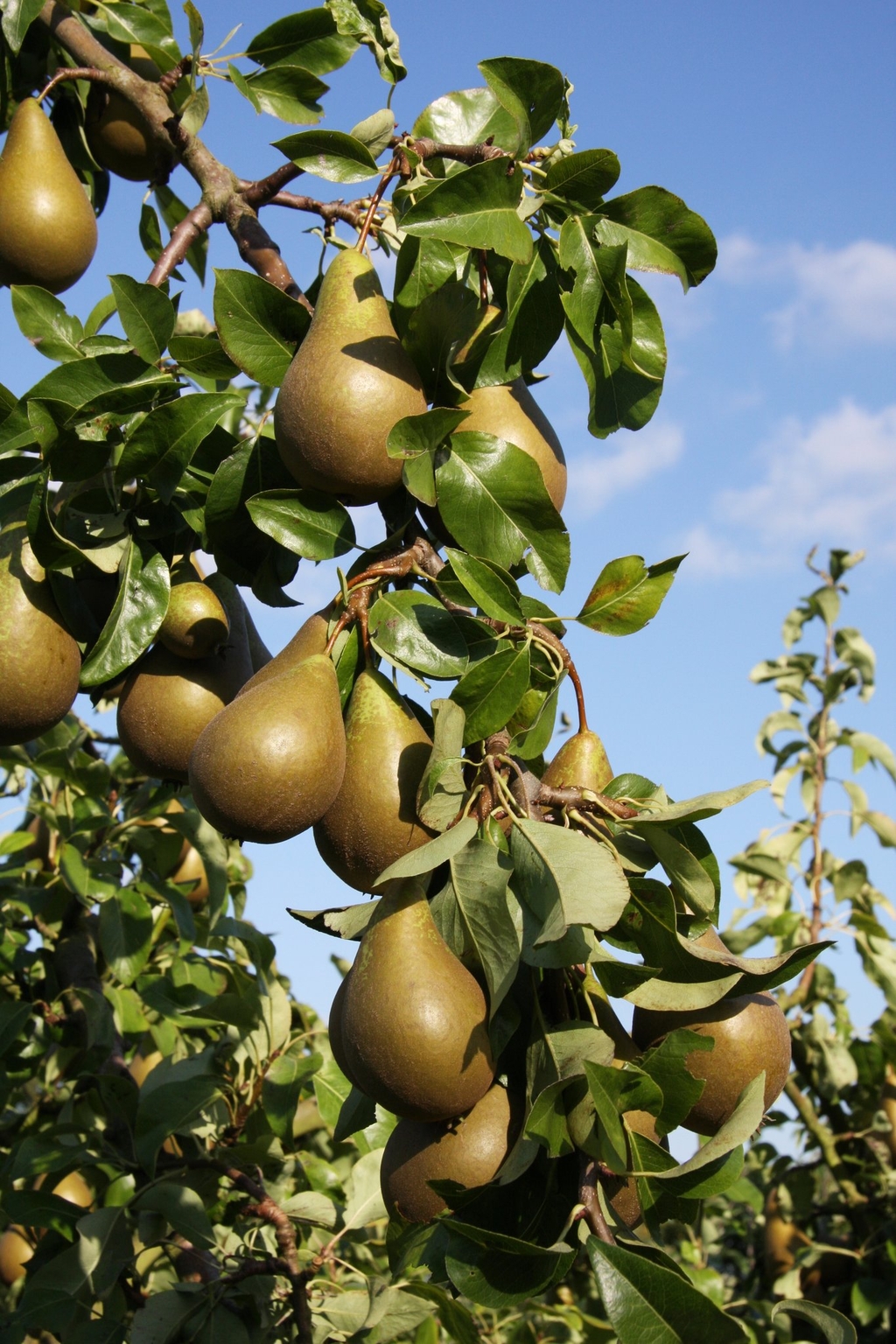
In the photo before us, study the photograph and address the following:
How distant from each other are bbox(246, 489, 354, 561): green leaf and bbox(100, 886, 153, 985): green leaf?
5.16 feet

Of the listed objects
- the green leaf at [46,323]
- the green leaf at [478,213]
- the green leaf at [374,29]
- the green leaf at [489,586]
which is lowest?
the green leaf at [489,586]

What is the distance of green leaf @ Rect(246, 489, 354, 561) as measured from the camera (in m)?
1.39

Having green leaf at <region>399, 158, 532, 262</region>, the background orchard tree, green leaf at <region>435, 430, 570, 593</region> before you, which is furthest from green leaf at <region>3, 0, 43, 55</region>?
green leaf at <region>435, 430, 570, 593</region>

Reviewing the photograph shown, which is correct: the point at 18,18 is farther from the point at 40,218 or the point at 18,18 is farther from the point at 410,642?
the point at 410,642

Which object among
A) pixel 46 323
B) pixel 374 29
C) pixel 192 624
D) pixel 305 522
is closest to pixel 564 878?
pixel 305 522

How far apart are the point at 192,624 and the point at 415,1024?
2.10ft

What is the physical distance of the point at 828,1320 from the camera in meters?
1.12

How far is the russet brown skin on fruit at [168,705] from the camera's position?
1.51 metres

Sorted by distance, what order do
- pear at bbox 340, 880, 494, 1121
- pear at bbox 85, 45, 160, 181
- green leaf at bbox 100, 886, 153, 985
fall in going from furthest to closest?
green leaf at bbox 100, 886, 153, 985 → pear at bbox 85, 45, 160, 181 → pear at bbox 340, 880, 494, 1121

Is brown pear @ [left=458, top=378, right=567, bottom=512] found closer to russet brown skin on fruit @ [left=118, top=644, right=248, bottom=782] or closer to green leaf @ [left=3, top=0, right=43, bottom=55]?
russet brown skin on fruit @ [left=118, top=644, right=248, bottom=782]

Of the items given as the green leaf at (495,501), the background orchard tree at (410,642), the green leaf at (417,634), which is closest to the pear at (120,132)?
the background orchard tree at (410,642)

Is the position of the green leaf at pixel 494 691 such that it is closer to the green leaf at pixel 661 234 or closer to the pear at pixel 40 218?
the green leaf at pixel 661 234

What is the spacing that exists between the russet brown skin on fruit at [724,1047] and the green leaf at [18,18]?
176 cm

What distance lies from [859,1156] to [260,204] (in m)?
3.83
